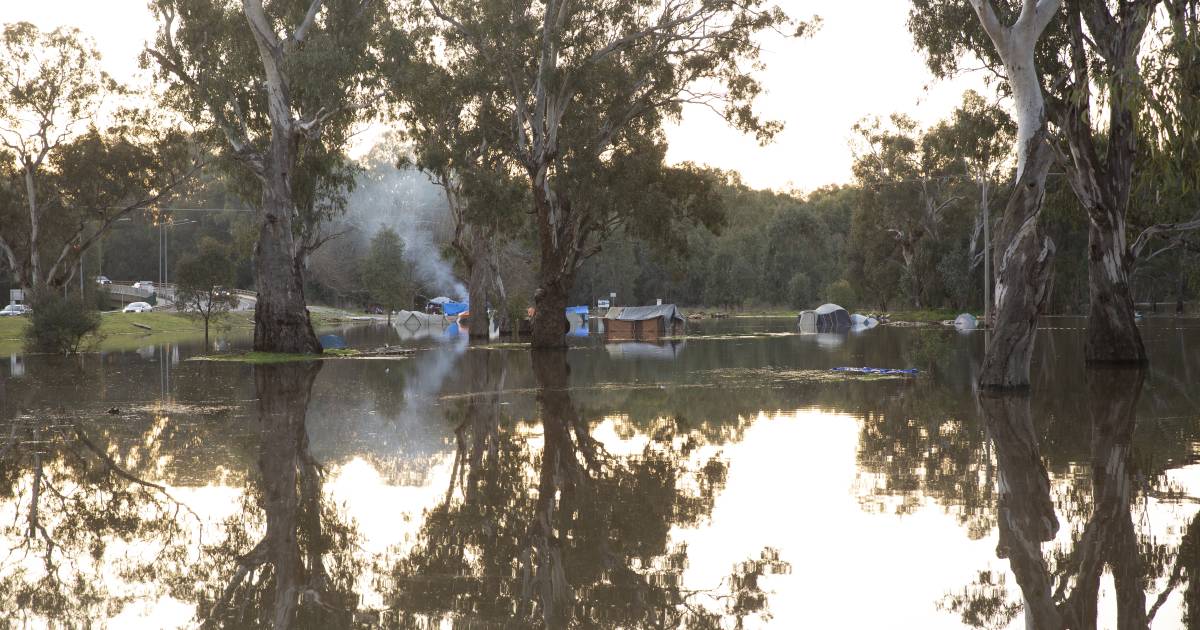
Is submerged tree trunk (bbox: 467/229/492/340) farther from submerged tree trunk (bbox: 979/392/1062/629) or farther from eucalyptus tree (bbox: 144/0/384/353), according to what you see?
submerged tree trunk (bbox: 979/392/1062/629)

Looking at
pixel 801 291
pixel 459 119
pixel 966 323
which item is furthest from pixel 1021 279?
pixel 801 291

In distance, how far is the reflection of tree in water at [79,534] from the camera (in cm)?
599

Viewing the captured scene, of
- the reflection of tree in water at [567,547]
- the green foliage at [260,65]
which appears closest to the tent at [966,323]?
the green foliage at [260,65]

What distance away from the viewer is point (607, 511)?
8.30 m

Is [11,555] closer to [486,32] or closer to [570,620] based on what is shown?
[570,620]

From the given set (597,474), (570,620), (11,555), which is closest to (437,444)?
(597,474)

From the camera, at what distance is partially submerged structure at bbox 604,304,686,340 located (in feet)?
156

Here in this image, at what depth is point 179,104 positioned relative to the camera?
3297 cm

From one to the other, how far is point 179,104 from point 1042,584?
106 feet

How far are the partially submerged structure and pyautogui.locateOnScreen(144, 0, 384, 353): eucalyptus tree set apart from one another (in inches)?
772

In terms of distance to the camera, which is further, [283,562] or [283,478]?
[283,478]

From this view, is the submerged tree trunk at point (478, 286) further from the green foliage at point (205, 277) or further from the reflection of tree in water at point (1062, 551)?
the reflection of tree in water at point (1062, 551)

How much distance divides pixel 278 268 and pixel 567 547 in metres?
23.9

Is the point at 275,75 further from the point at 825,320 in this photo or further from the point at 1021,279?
the point at 825,320
